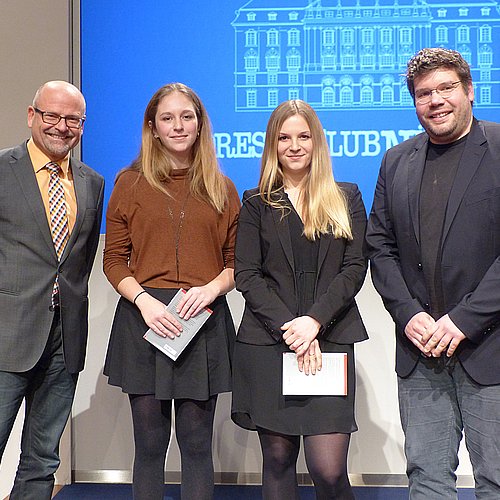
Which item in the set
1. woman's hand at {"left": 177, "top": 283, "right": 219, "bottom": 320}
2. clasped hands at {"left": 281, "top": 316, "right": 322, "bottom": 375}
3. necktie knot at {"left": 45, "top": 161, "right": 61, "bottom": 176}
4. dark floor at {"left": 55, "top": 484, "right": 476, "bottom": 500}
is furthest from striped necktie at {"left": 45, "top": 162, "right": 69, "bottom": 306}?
dark floor at {"left": 55, "top": 484, "right": 476, "bottom": 500}

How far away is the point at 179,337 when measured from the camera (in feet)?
8.33

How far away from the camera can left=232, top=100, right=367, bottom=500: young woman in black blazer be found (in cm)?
240

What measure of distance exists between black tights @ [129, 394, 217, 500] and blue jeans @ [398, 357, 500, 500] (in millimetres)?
717

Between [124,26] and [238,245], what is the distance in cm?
179

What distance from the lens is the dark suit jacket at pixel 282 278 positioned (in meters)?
2.40

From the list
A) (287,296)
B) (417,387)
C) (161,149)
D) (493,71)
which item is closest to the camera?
(417,387)

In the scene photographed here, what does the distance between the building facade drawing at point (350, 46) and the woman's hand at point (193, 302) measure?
150cm

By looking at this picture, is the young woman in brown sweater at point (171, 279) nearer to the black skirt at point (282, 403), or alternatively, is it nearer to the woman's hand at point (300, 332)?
the black skirt at point (282, 403)

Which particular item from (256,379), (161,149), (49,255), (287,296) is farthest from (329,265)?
(49,255)

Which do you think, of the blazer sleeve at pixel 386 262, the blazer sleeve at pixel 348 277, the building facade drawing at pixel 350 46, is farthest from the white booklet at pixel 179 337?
the building facade drawing at pixel 350 46

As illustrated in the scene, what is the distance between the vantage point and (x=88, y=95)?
3.79m

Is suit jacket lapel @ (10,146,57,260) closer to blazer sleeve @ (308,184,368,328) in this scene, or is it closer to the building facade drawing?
blazer sleeve @ (308,184,368,328)

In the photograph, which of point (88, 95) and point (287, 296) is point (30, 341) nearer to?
point (287, 296)

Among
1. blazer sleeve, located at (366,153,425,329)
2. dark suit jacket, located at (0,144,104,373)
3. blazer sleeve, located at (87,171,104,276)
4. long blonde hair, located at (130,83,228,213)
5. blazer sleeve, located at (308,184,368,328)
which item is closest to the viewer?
blazer sleeve, located at (366,153,425,329)
